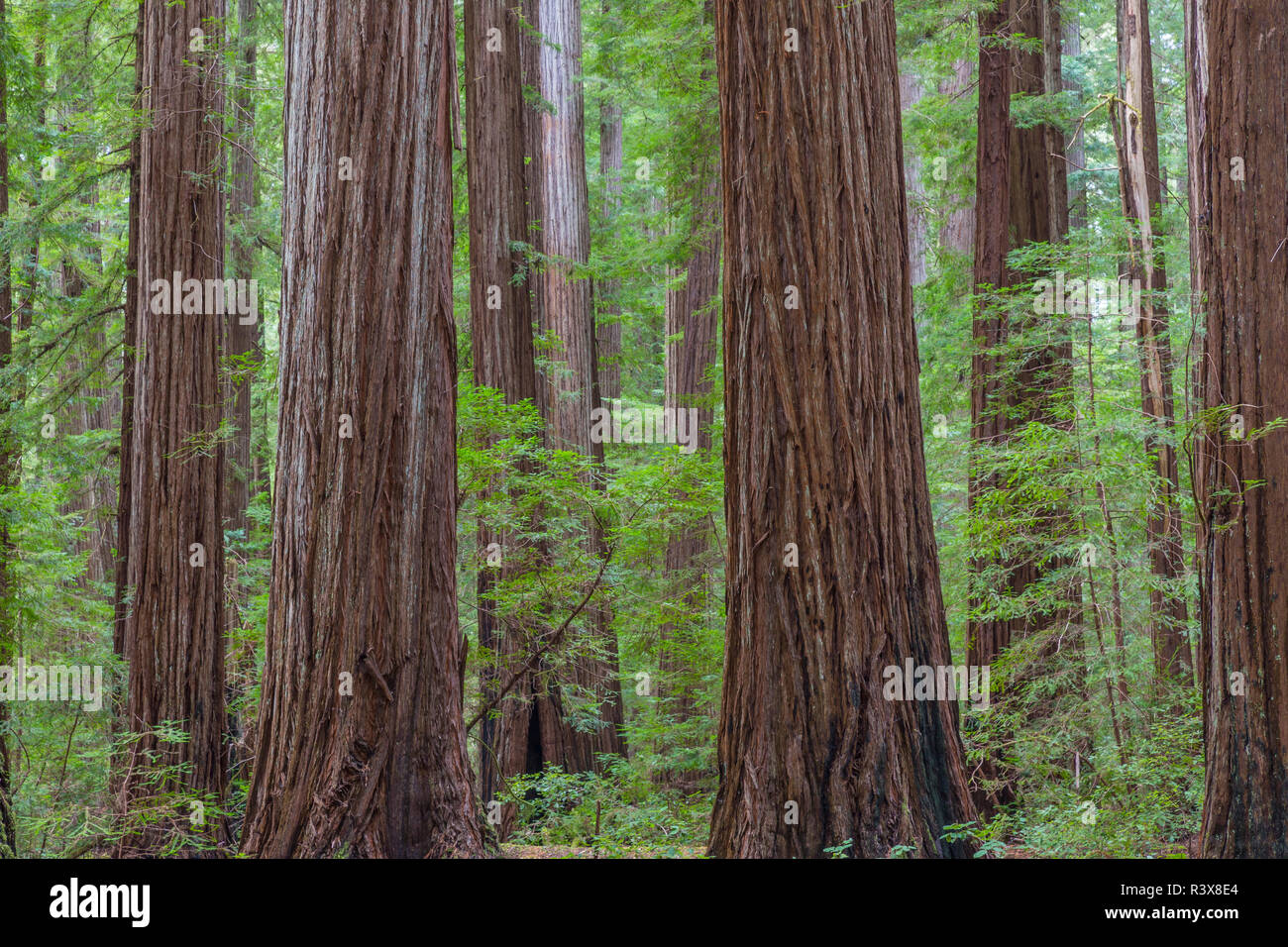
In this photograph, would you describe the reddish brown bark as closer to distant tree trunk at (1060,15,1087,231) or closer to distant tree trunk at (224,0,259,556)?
distant tree trunk at (224,0,259,556)

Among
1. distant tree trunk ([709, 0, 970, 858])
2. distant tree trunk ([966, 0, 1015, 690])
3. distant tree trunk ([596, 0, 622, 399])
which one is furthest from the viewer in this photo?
distant tree trunk ([596, 0, 622, 399])

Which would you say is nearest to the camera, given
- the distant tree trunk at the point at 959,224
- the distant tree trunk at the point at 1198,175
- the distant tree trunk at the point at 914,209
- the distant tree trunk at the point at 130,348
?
the distant tree trunk at the point at 1198,175

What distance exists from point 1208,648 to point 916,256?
1484 cm

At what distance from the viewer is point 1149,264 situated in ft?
35.2

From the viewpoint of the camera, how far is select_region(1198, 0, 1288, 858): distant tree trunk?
17.6ft

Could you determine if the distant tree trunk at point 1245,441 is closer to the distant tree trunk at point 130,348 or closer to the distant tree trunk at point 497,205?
the distant tree trunk at point 497,205

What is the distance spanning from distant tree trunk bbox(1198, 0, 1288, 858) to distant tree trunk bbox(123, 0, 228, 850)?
727cm

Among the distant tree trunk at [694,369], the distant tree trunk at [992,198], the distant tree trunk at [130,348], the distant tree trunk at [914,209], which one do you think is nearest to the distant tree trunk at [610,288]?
the distant tree trunk at [694,369]

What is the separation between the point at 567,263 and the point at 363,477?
8222 millimetres

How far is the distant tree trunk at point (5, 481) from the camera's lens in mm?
7711

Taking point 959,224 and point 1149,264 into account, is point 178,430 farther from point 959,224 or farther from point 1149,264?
point 959,224

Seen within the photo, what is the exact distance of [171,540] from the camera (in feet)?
29.0

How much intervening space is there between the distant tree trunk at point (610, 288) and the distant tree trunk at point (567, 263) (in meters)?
1.22

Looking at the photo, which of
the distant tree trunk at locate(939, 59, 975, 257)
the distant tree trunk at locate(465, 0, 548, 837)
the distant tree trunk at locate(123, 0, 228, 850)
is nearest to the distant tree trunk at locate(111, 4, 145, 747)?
the distant tree trunk at locate(123, 0, 228, 850)
